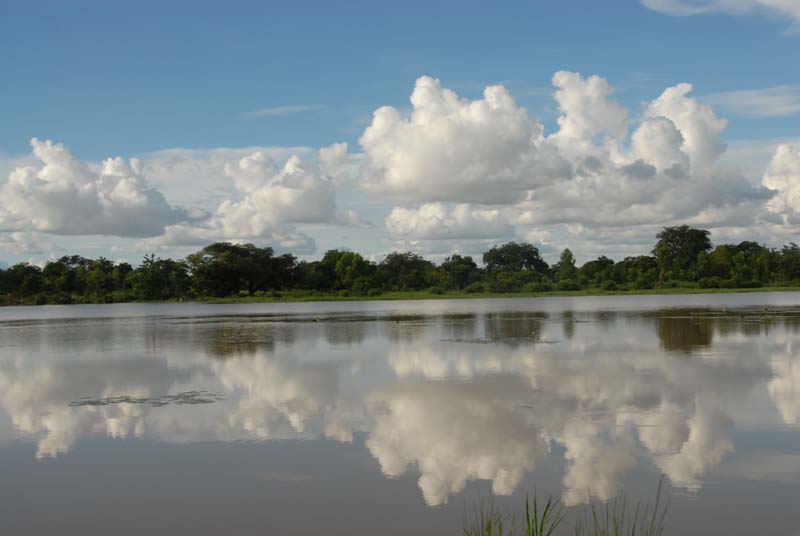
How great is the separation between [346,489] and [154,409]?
876cm

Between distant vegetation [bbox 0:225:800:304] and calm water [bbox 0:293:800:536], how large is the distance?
11115 cm

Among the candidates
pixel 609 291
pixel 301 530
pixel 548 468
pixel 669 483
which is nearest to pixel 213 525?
pixel 301 530

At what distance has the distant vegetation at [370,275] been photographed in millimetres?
133750

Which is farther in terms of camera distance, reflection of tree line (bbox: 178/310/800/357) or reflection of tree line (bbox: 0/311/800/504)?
reflection of tree line (bbox: 178/310/800/357)

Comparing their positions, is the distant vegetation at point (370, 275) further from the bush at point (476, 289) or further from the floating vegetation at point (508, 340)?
the floating vegetation at point (508, 340)

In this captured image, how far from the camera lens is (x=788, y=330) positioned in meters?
36.1

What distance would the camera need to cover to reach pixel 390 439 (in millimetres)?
14234

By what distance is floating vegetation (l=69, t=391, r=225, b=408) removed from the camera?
62.5 feet

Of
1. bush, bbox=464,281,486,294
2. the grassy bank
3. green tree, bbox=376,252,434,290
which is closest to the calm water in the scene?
the grassy bank

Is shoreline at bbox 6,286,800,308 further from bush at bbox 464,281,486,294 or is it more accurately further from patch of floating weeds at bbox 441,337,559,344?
patch of floating weeds at bbox 441,337,559,344

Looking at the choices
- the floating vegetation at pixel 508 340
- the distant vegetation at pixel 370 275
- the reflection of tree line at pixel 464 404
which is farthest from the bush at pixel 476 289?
the reflection of tree line at pixel 464 404

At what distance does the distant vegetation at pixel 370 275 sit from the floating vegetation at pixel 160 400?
119m

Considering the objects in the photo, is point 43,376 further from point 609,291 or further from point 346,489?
A: point 609,291

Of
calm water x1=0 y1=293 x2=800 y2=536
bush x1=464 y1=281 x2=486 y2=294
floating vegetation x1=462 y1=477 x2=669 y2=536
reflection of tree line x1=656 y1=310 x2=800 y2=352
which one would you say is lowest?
floating vegetation x1=462 y1=477 x2=669 y2=536
